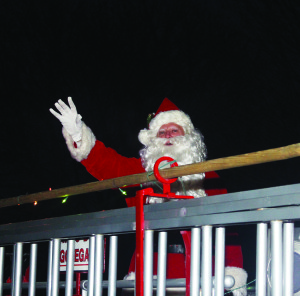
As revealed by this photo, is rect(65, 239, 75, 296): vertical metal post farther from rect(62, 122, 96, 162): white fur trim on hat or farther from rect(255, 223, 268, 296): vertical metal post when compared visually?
rect(62, 122, 96, 162): white fur trim on hat

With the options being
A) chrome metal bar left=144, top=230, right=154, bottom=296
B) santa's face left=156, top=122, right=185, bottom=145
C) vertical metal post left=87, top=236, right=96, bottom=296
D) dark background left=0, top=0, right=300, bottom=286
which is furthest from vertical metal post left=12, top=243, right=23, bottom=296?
dark background left=0, top=0, right=300, bottom=286

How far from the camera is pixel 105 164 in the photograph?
2.76 m

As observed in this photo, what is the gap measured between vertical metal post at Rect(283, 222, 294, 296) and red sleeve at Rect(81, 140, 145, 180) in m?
1.75

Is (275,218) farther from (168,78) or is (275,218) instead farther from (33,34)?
(33,34)

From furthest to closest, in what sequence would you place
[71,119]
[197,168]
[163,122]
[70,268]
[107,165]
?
1. [163,122]
2. [107,165]
3. [71,119]
4. [70,268]
5. [197,168]

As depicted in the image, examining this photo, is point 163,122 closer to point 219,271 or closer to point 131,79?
point 131,79

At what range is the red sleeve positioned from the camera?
275cm

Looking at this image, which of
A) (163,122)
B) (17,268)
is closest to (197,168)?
(17,268)

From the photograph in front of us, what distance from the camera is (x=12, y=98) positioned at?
12.8 feet

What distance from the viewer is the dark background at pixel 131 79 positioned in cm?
352

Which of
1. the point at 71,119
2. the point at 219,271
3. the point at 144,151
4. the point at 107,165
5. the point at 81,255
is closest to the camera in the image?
the point at 219,271

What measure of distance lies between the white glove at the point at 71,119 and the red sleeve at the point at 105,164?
137 millimetres

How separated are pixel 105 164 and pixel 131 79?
1413 mm

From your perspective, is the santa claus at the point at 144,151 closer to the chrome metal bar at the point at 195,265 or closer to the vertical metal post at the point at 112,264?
the vertical metal post at the point at 112,264
